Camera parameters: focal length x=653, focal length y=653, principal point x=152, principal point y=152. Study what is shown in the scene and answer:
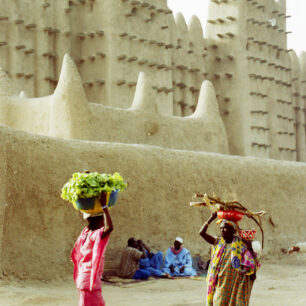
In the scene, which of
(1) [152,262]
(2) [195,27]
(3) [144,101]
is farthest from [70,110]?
(2) [195,27]

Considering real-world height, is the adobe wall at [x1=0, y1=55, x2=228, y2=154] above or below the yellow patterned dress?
above

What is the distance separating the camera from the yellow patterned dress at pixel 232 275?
594 centimetres

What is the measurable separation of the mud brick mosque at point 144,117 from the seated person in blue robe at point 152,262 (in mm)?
487

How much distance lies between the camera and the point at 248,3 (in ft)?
88.5

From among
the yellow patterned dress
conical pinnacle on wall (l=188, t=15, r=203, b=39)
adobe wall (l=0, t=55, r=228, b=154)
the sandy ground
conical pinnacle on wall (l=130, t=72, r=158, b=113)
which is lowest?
the sandy ground

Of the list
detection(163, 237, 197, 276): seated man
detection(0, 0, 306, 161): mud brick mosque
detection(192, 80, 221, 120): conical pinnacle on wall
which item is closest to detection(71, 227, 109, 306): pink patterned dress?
detection(163, 237, 197, 276): seated man

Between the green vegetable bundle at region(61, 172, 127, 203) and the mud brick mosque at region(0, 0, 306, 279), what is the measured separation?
12.6 ft

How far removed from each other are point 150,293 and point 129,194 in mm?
2486

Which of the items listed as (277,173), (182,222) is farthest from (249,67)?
(182,222)

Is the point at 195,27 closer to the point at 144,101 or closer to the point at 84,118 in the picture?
the point at 144,101

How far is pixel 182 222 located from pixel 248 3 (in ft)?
53.5

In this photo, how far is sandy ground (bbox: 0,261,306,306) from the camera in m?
8.53

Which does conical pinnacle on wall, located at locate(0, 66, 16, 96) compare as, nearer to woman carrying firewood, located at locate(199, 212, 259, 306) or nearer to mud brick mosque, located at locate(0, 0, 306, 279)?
mud brick mosque, located at locate(0, 0, 306, 279)

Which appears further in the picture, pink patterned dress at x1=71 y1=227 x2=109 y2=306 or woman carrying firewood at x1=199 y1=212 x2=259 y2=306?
woman carrying firewood at x1=199 y1=212 x2=259 y2=306
